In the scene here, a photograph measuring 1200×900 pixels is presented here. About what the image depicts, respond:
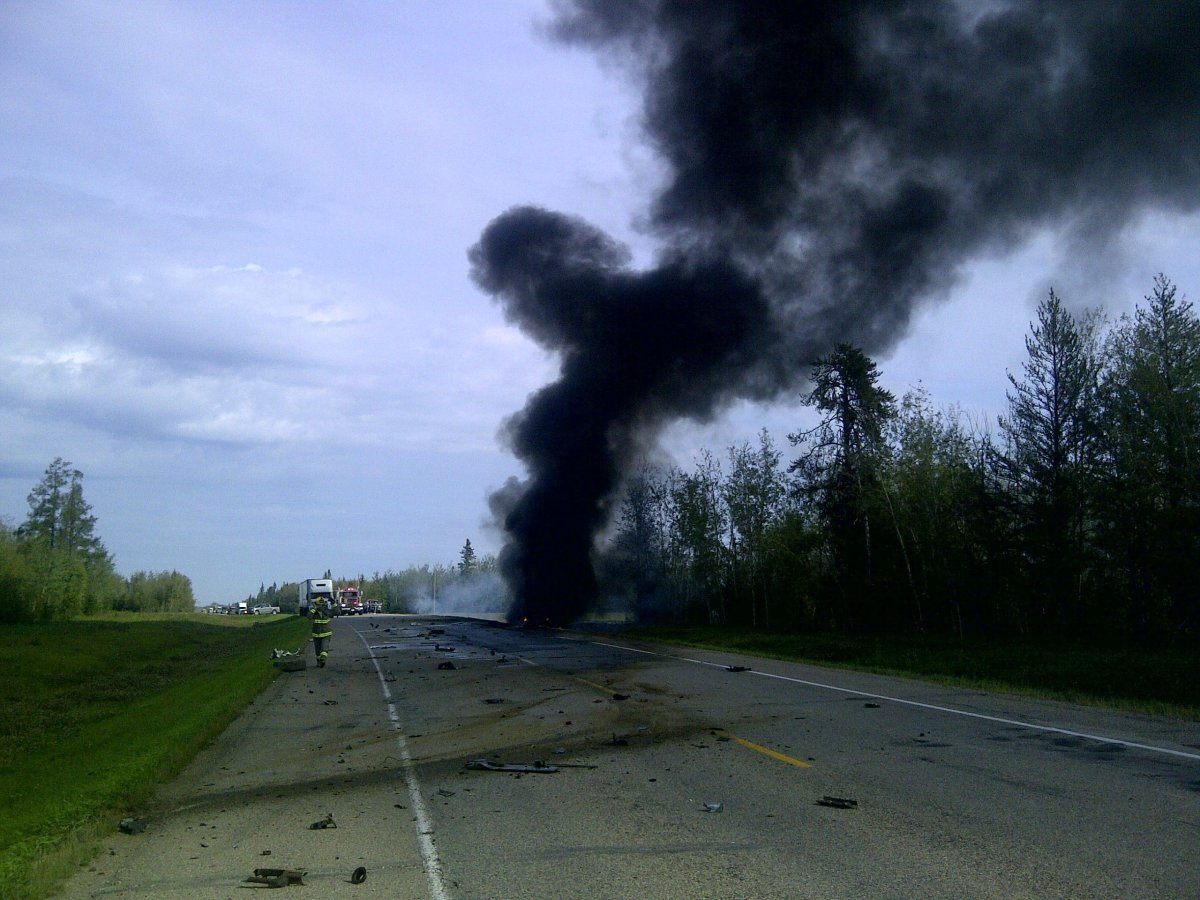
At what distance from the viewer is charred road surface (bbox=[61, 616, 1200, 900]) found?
534 centimetres

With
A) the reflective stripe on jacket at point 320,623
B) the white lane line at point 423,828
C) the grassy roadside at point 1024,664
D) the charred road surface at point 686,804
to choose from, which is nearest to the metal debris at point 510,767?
the charred road surface at point 686,804

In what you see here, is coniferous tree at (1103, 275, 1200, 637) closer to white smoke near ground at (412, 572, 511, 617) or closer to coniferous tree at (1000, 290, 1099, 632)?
coniferous tree at (1000, 290, 1099, 632)

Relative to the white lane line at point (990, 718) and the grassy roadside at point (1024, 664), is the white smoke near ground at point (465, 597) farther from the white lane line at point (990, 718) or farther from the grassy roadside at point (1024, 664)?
the white lane line at point (990, 718)

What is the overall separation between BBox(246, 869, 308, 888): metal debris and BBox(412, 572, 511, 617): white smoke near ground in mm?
96318

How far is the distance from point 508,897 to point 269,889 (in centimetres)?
152

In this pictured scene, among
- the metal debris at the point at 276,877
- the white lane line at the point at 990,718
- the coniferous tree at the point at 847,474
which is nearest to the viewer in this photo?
the metal debris at the point at 276,877

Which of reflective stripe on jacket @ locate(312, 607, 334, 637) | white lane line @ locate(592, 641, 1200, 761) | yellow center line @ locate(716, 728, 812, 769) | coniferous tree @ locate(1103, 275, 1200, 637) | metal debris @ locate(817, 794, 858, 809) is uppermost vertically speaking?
coniferous tree @ locate(1103, 275, 1200, 637)

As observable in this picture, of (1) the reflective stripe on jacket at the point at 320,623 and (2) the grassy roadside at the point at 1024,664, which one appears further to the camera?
(1) the reflective stripe on jacket at the point at 320,623

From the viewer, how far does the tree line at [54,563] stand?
70.9 meters

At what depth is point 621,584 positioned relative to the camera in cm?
5216

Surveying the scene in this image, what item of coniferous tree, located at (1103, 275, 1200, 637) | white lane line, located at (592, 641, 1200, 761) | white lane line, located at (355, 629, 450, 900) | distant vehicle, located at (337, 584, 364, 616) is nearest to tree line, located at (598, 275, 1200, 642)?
coniferous tree, located at (1103, 275, 1200, 637)

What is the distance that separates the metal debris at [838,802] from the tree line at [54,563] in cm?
7889

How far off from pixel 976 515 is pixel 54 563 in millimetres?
71543

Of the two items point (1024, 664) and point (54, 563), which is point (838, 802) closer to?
point (1024, 664)
